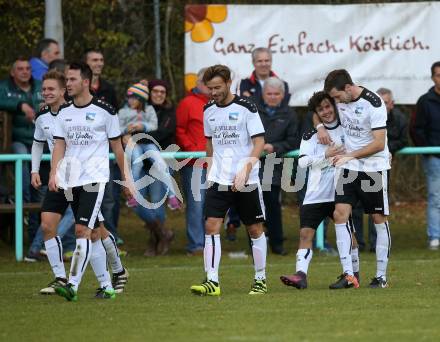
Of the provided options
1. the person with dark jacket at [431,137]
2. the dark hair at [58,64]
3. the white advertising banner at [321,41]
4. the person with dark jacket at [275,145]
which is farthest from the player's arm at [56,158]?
the person with dark jacket at [431,137]

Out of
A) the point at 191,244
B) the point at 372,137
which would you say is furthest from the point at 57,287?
the point at 191,244

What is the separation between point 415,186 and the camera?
71.5ft

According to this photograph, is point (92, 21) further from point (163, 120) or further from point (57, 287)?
point (57, 287)

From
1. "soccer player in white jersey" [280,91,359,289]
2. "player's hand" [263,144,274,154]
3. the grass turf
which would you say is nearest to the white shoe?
the grass turf

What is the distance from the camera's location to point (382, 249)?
11805mm

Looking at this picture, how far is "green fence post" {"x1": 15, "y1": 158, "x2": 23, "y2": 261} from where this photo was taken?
1539 centimetres

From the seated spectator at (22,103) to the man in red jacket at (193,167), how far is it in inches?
73.9

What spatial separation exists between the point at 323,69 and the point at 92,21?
15.2 ft

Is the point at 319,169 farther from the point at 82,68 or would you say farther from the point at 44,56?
the point at 44,56

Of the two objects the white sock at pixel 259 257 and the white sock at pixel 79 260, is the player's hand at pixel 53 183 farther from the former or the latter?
the white sock at pixel 259 257

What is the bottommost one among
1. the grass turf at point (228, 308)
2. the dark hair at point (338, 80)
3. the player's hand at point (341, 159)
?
the grass turf at point (228, 308)

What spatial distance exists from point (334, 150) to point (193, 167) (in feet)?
14.6

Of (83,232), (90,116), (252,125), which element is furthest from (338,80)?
(83,232)

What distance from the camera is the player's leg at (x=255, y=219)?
11.3m
